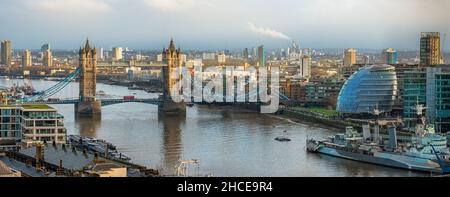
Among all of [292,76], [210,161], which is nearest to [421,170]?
[210,161]

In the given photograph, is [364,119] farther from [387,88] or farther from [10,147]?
[10,147]

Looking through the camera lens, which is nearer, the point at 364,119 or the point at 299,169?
the point at 299,169

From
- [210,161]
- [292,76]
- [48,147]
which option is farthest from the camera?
[292,76]

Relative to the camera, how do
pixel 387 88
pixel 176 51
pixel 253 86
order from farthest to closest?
pixel 253 86 < pixel 176 51 < pixel 387 88

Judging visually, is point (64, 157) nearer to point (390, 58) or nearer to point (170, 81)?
point (170, 81)

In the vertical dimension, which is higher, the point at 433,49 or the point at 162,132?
the point at 433,49

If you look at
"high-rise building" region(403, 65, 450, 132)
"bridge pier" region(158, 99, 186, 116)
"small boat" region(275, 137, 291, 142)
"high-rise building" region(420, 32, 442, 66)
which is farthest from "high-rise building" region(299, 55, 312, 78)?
"small boat" region(275, 137, 291, 142)
